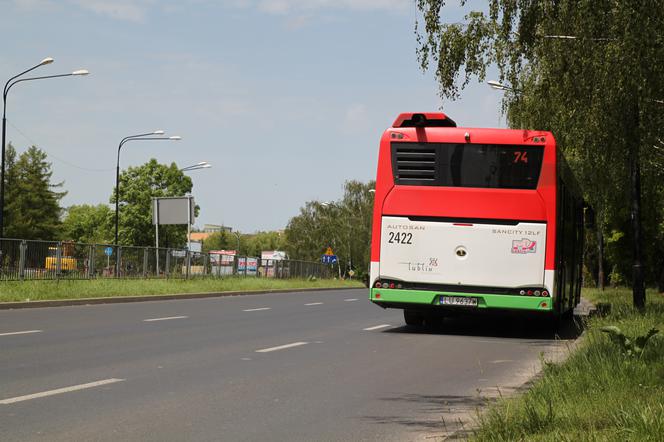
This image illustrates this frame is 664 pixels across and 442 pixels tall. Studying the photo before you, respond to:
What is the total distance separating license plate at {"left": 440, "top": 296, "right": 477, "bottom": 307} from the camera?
17.0 meters

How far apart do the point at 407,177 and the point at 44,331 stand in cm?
647

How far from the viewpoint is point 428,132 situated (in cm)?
1741

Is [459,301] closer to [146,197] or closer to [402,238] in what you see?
[402,238]

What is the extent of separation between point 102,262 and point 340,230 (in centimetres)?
9322

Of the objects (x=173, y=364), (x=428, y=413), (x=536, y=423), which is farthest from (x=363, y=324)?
(x=536, y=423)

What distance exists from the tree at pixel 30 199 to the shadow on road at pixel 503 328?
3471 inches

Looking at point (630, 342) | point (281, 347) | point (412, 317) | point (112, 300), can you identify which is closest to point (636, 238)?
point (412, 317)

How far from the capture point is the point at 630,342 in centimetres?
1024

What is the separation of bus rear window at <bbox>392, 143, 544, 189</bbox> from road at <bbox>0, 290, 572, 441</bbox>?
2.65m

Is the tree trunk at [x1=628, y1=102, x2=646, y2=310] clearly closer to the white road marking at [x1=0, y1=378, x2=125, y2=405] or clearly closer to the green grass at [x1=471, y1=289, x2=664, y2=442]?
the green grass at [x1=471, y1=289, x2=664, y2=442]

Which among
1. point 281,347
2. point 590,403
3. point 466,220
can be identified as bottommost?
point 281,347

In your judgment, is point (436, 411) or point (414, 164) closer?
point (436, 411)

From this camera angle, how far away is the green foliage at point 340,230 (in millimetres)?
123525

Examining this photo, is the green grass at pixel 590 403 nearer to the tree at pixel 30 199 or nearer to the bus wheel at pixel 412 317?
the bus wheel at pixel 412 317
